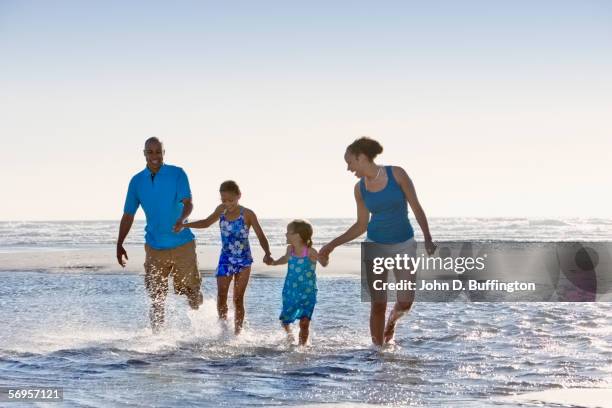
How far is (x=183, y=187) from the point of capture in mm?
7945

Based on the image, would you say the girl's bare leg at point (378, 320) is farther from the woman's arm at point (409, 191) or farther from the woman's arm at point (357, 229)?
the woman's arm at point (409, 191)

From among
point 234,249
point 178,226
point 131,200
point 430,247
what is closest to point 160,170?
point 131,200

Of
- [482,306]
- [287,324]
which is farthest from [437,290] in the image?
[287,324]

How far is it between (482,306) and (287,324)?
400cm

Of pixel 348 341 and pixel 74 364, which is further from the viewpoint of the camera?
pixel 348 341

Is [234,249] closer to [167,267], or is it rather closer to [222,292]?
[222,292]

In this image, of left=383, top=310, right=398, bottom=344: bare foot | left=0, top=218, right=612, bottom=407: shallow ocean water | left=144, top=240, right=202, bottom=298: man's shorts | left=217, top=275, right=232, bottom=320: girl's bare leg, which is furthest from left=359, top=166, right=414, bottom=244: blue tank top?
left=144, top=240, right=202, bottom=298: man's shorts

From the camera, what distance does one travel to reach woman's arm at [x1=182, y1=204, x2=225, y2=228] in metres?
8.09

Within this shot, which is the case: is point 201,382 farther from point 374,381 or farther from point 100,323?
point 100,323

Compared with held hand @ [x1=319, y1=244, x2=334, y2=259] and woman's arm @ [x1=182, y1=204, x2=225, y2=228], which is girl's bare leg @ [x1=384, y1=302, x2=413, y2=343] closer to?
held hand @ [x1=319, y1=244, x2=334, y2=259]

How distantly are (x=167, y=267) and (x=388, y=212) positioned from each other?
2.67 meters

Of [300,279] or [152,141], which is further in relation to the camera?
[152,141]

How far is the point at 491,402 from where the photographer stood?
4996mm

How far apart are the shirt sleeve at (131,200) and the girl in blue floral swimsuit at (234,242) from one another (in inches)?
25.0
